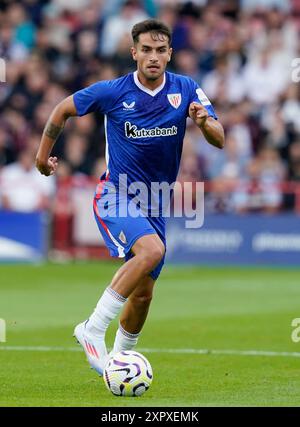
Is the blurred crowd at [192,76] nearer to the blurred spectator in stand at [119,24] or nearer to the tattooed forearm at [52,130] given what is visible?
the blurred spectator in stand at [119,24]

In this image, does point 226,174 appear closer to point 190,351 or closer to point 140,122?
point 190,351

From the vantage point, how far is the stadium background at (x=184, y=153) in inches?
756

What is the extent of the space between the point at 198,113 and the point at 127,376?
2.11m

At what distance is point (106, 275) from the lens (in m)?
20.1

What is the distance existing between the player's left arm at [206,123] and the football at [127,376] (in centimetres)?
186

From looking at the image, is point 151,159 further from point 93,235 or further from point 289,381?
point 93,235

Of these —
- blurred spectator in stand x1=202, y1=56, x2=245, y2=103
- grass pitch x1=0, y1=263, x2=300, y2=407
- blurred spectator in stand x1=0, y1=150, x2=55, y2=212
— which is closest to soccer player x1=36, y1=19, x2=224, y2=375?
grass pitch x1=0, y1=263, x2=300, y2=407

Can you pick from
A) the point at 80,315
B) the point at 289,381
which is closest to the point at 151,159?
the point at 289,381

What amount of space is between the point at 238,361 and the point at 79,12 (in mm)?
16362

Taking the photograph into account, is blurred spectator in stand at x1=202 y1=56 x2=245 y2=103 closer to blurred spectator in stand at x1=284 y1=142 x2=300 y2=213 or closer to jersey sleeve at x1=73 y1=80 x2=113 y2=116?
blurred spectator in stand at x1=284 y1=142 x2=300 y2=213

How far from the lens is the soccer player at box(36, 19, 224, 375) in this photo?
31.1 feet

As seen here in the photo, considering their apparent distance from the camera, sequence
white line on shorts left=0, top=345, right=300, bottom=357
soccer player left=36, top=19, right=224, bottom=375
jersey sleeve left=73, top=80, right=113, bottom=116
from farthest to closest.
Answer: white line on shorts left=0, top=345, right=300, bottom=357 < jersey sleeve left=73, top=80, right=113, bottom=116 < soccer player left=36, top=19, right=224, bottom=375

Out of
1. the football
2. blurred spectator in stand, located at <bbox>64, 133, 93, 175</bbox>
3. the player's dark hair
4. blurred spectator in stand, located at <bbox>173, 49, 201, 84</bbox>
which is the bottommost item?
the football

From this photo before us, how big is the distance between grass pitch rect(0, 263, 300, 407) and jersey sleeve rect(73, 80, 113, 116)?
225cm
